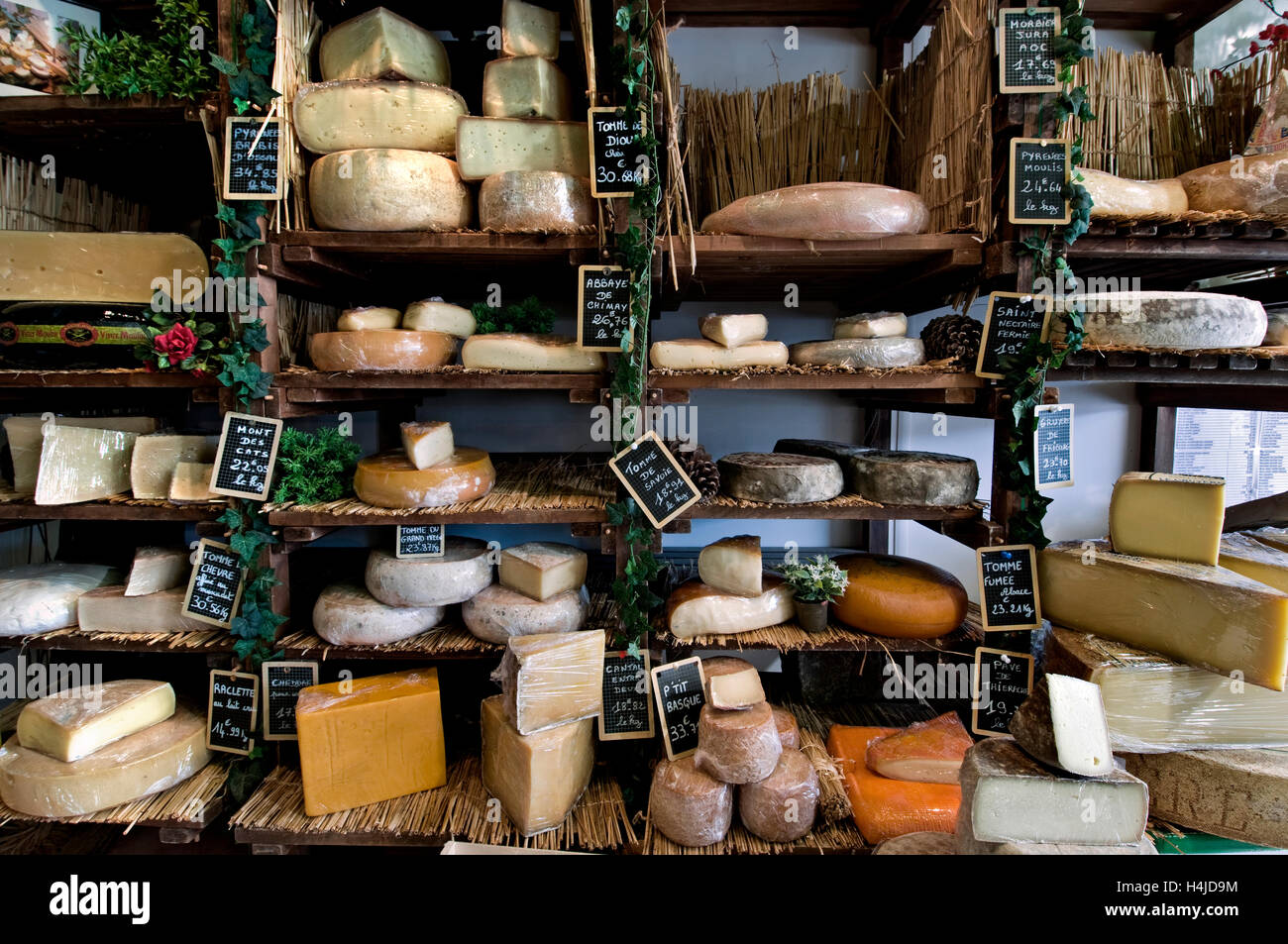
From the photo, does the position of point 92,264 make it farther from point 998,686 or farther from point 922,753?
point 998,686

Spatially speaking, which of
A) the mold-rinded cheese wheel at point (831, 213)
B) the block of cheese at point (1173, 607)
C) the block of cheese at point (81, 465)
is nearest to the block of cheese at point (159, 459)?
the block of cheese at point (81, 465)

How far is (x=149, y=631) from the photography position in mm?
2318

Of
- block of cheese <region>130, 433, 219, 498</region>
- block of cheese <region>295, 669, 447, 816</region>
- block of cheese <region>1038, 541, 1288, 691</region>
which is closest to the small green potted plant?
block of cheese <region>1038, 541, 1288, 691</region>

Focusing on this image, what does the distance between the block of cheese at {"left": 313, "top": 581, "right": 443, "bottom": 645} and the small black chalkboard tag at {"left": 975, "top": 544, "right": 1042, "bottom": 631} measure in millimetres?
1970

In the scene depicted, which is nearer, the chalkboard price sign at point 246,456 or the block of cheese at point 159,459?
the chalkboard price sign at point 246,456

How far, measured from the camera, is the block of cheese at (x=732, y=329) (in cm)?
219

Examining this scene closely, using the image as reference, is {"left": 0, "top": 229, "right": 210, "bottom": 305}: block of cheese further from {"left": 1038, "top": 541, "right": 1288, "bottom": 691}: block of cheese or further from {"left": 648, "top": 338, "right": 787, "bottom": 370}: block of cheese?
{"left": 1038, "top": 541, "right": 1288, "bottom": 691}: block of cheese

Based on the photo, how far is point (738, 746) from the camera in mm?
1855

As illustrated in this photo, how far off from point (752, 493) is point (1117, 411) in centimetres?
213

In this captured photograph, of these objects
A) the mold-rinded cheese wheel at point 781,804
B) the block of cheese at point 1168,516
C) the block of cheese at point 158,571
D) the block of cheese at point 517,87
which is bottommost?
the mold-rinded cheese wheel at point 781,804

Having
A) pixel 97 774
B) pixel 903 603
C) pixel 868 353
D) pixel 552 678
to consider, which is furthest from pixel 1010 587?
pixel 97 774

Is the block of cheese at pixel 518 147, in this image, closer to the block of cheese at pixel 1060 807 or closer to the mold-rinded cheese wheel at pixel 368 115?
the mold-rinded cheese wheel at pixel 368 115

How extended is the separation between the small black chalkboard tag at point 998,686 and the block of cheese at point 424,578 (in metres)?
1.83
